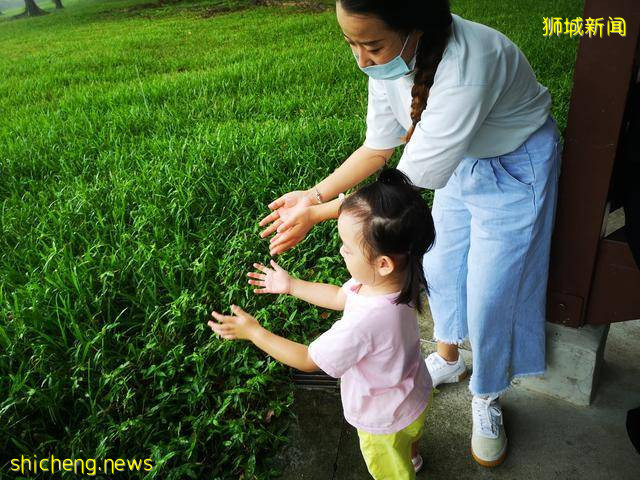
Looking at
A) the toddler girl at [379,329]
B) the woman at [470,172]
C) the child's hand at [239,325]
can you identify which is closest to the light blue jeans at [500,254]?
the woman at [470,172]

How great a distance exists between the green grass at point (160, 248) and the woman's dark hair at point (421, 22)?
126 centimetres

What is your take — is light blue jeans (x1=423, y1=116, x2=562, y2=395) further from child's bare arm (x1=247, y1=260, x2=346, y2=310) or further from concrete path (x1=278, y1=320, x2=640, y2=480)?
child's bare arm (x1=247, y1=260, x2=346, y2=310)

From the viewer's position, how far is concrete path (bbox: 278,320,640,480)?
1.86 metres

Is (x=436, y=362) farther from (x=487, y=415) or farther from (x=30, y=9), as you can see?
(x=30, y=9)

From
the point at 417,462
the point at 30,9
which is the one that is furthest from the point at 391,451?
Result: the point at 30,9

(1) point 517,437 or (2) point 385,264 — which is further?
(1) point 517,437

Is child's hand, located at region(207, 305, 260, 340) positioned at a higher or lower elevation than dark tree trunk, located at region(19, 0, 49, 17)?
higher

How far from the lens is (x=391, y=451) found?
1627mm

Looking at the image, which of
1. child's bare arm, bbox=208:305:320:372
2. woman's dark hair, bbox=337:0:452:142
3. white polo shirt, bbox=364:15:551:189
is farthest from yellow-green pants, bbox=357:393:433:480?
woman's dark hair, bbox=337:0:452:142

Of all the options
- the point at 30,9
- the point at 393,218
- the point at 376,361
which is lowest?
the point at 30,9

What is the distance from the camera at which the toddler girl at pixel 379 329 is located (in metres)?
1.41

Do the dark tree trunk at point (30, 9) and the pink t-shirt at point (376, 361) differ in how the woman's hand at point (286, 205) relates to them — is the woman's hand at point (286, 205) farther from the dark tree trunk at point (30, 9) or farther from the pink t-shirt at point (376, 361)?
the dark tree trunk at point (30, 9)

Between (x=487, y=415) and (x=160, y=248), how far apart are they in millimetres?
1758

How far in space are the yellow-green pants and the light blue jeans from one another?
0.36 metres
